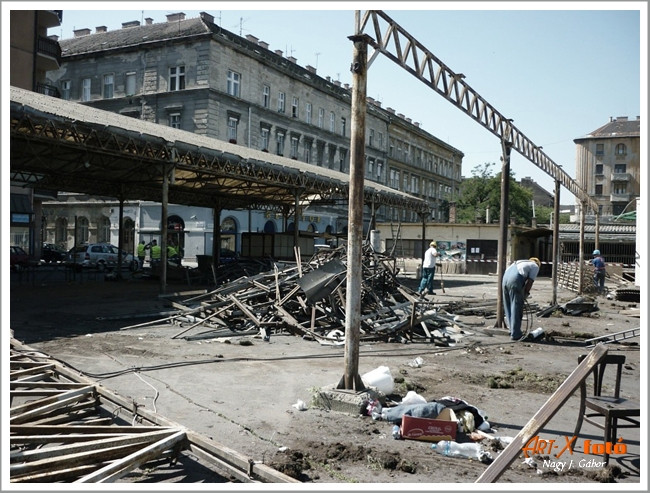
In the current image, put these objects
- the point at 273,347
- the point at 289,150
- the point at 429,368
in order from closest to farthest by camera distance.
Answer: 1. the point at 429,368
2. the point at 273,347
3. the point at 289,150

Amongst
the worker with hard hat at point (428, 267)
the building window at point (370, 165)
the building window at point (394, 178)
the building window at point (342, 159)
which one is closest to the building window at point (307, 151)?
the building window at point (342, 159)

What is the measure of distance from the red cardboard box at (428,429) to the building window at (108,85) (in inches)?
1761

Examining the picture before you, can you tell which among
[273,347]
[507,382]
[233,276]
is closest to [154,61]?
[233,276]

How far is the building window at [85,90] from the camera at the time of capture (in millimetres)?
45469

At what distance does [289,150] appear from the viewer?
1933 inches

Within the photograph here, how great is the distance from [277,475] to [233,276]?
1779 centimetres

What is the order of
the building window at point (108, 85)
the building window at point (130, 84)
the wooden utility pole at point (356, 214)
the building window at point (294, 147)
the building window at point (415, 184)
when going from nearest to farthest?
the wooden utility pole at point (356, 214) < the building window at point (130, 84) < the building window at point (108, 85) < the building window at point (294, 147) < the building window at point (415, 184)

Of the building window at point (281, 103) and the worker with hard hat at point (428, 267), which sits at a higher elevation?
the building window at point (281, 103)

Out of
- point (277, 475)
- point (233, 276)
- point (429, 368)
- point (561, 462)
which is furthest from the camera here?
point (233, 276)

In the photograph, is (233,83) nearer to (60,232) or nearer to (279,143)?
(279,143)

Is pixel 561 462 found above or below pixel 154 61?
below

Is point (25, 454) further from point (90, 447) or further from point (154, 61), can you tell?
point (154, 61)

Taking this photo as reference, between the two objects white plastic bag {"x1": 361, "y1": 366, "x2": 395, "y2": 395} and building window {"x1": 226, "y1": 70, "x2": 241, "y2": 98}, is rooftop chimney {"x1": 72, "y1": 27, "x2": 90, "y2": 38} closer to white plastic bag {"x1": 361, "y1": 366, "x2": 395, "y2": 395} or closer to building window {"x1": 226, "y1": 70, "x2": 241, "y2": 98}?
building window {"x1": 226, "y1": 70, "x2": 241, "y2": 98}

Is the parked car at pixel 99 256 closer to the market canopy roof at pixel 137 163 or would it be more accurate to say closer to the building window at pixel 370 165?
the market canopy roof at pixel 137 163
